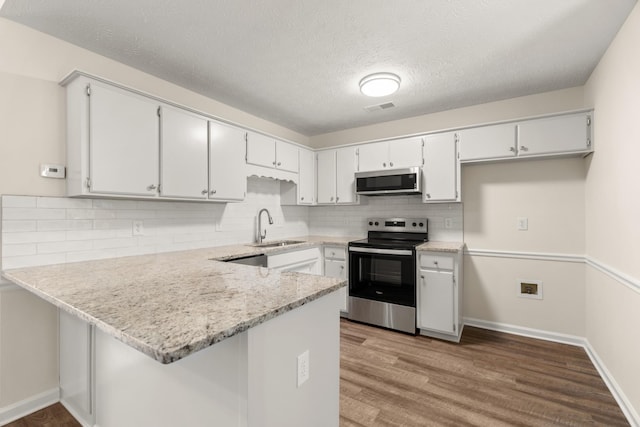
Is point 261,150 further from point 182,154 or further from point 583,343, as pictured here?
point 583,343

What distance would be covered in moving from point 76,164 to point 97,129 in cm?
27

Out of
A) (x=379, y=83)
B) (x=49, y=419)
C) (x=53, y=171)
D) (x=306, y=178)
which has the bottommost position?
(x=49, y=419)

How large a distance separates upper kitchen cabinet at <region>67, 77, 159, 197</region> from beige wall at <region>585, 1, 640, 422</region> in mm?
3162

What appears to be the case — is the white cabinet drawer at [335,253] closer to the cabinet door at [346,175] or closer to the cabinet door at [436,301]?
the cabinet door at [346,175]

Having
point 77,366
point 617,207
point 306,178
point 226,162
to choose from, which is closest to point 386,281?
point 306,178

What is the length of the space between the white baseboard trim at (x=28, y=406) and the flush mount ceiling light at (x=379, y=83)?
323 cm

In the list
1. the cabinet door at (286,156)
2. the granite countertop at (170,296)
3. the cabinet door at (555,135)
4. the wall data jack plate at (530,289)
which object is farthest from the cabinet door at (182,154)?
the wall data jack plate at (530,289)

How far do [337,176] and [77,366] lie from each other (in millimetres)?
3039

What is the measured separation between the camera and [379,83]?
8.46 feet

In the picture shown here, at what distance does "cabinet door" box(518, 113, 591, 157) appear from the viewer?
2.60 m

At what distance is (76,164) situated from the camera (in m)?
1.97

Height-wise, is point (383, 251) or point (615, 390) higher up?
point (383, 251)

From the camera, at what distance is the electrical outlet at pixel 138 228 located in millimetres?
2458

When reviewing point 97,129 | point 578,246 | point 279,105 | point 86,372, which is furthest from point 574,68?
point 86,372
